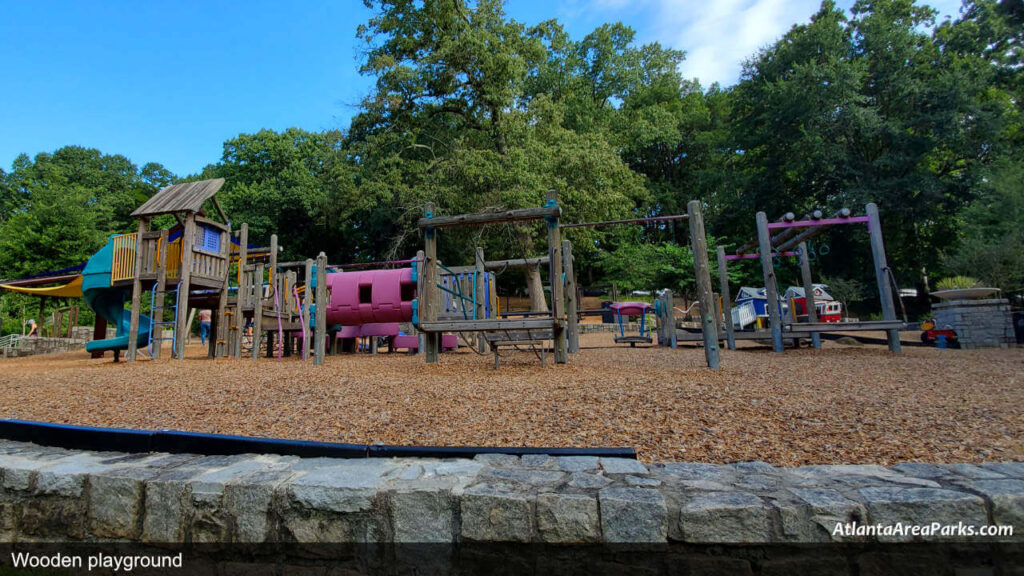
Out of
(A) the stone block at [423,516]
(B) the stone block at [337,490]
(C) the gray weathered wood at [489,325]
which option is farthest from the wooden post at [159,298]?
(A) the stone block at [423,516]

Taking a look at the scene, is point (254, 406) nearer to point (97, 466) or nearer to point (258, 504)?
point (97, 466)

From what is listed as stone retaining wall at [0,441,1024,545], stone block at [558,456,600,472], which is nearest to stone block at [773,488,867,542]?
stone retaining wall at [0,441,1024,545]

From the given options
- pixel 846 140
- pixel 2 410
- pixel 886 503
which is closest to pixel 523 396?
pixel 886 503

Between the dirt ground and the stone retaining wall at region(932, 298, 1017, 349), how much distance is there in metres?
3.98

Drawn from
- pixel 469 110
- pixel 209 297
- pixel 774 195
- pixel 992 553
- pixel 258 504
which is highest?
pixel 469 110

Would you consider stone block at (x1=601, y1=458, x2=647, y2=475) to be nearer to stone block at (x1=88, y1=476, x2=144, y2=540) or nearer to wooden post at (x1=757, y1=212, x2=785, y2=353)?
stone block at (x1=88, y1=476, x2=144, y2=540)

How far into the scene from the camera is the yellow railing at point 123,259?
29.6ft

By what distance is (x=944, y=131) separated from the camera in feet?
62.8

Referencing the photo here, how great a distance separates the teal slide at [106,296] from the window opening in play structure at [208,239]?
1.78m

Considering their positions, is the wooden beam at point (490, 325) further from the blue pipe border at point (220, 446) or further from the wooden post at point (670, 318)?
the wooden post at point (670, 318)

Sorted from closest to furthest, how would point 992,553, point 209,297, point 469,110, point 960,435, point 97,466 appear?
1. point 992,553
2. point 97,466
3. point 960,435
4. point 209,297
5. point 469,110

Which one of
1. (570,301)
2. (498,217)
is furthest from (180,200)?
(570,301)

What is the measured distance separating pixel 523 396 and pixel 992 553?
2.90 m

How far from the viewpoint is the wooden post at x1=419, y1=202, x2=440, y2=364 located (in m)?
6.42
